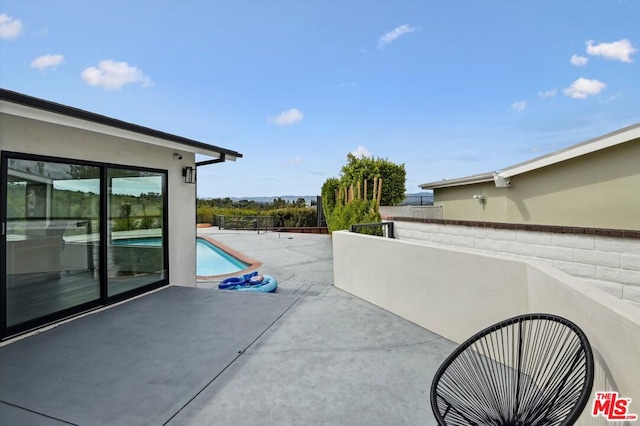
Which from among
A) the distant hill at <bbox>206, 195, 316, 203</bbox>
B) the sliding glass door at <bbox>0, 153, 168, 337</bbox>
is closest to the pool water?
the sliding glass door at <bbox>0, 153, 168, 337</bbox>

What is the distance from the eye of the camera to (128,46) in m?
10.5

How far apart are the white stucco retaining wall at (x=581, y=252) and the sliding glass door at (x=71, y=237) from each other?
586 cm


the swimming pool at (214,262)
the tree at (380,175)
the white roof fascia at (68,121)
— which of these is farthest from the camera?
the tree at (380,175)

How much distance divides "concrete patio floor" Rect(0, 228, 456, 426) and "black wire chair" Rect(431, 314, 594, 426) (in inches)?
18.3

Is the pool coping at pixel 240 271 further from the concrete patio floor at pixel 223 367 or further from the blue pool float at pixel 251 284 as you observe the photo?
the concrete patio floor at pixel 223 367

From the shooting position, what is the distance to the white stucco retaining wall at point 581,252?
3.26m

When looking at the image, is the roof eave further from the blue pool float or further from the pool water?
the pool water

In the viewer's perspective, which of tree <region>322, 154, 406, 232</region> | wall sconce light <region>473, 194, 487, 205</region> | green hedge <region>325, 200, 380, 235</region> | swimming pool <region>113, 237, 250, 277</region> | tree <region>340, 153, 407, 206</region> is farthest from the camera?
tree <region>340, 153, 407, 206</region>

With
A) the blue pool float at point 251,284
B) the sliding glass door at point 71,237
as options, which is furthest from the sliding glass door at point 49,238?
the blue pool float at point 251,284

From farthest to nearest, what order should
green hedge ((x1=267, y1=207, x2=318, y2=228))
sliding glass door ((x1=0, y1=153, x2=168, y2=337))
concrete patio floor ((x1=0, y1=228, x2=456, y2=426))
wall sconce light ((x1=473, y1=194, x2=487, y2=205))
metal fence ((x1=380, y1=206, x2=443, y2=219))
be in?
green hedge ((x1=267, y1=207, x2=318, y2=228)) → metal fence ((x1=380, y1=206, x2=443, y2=219)) → wall sconce light ((x1=473, y1=194, x2=487, y2=205)) → sliding glass door ((x1=0, y1=153, x2=168, y2=337)) → concrete patio floor ((x1=0, y1=228, x2=456, y2=426))

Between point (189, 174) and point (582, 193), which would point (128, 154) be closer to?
point (189, 174)

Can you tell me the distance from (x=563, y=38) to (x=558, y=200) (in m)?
5.94

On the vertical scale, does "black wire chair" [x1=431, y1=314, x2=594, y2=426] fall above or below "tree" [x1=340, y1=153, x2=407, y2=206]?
below

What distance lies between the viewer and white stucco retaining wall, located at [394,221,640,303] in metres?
Answer: 3.26
